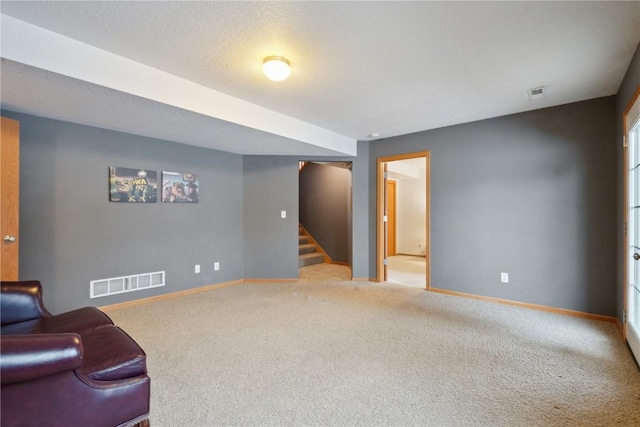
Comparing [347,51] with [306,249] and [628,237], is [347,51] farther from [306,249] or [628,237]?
[306,249]

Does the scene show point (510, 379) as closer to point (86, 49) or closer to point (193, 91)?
point (193, 91)

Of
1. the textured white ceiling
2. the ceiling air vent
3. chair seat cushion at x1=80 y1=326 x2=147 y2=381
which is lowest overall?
chair seat cushion at x1=80 y1=326 x2=147 y2=381

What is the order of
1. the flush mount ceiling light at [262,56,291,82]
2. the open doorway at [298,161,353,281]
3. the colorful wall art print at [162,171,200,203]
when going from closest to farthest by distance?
1. the flush mount ceiling light at [262,56,291,82]
2. the colorful wall art print at [162,171,200,203]
3. the open doorway at [298,161,353,281]

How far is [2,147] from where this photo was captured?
101 inches

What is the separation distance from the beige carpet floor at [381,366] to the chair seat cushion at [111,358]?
432 millimetres

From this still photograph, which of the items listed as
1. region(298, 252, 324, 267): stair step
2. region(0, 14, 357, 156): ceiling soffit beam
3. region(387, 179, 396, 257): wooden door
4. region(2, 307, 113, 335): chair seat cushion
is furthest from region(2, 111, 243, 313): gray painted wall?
region(387, 179, 396, 257): wooden door

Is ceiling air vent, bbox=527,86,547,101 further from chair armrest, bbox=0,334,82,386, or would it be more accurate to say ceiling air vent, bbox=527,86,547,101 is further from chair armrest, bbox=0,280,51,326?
chair armrest, bbox=0,280,51,326

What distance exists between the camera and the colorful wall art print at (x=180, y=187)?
3996 millimetres

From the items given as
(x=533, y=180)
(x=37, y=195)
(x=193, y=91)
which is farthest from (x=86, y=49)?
(x=533, y=180)

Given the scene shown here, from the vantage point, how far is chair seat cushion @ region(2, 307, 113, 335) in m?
1.67

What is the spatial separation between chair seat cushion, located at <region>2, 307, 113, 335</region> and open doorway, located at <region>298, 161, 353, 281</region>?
433 cm

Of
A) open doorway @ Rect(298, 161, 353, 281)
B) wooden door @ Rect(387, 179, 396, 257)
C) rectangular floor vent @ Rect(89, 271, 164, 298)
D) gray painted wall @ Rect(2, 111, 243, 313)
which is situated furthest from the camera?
wooden door @ Rect(387, 179, 396, 257)

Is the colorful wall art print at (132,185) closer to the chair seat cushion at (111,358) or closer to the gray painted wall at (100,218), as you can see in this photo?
the gray painted wall at (100,218)

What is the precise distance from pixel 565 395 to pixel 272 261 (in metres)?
3.86
